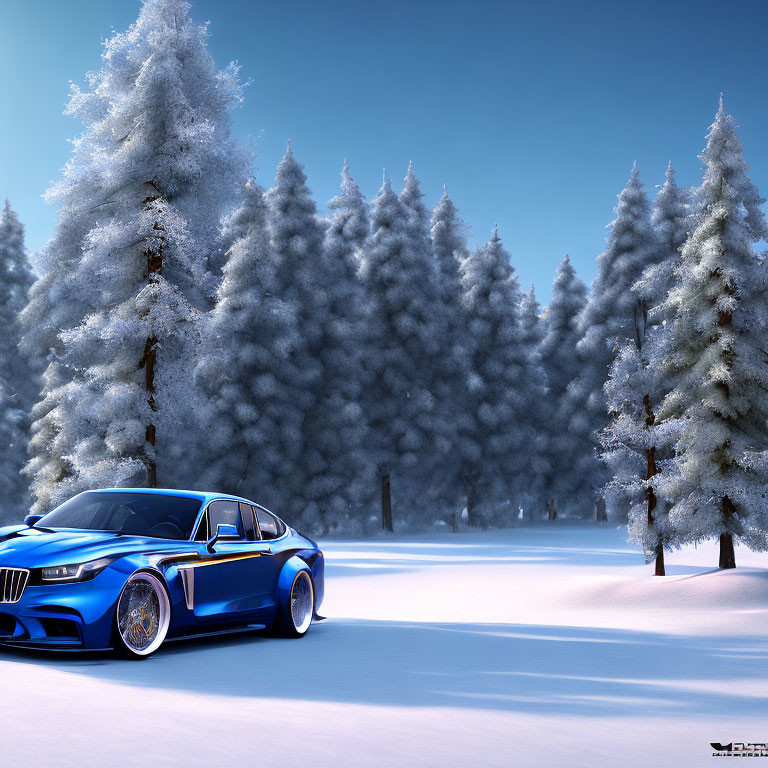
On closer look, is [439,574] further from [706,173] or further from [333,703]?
[333,703]

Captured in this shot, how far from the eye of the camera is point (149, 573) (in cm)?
1014

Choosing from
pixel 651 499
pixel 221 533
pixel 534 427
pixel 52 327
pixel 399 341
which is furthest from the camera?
pixel 534 427

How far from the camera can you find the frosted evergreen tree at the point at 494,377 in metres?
50.1

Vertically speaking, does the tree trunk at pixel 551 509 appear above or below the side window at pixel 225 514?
below

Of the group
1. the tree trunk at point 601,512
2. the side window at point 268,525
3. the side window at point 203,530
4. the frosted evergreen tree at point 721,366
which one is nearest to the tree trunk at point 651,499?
the frosted evergreen tree at point 721,366

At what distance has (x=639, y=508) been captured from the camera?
2231 centimetres

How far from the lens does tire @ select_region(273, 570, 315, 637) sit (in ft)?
40.5

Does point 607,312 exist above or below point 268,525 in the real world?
above

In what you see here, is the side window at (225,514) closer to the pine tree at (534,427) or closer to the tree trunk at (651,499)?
the tree trunk at (651,499)

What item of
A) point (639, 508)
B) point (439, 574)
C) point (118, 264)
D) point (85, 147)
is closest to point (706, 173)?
point (639, 508)

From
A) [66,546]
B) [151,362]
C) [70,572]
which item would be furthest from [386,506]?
[70,572]

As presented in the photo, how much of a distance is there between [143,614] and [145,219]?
52.6 feet

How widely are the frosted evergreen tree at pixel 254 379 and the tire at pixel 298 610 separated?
1170 inches

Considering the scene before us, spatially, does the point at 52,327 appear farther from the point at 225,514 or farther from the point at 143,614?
the point at 143,614
